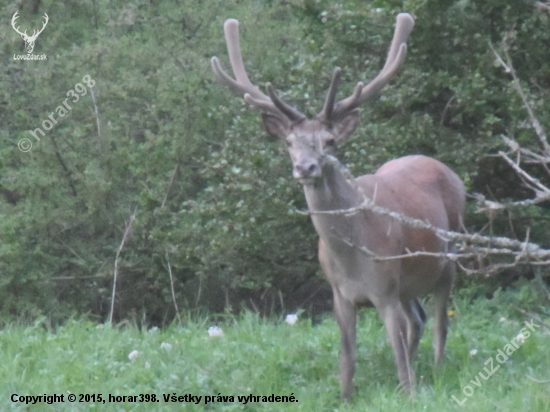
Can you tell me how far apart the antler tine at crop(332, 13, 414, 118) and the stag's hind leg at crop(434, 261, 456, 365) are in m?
1.41

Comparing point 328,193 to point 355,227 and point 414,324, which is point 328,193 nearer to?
point 355,227

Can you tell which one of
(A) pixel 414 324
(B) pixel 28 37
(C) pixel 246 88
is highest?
(B) pixel 28 37

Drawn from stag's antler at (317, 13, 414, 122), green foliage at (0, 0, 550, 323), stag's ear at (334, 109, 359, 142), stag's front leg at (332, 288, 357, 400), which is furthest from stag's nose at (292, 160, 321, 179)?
green foliage at (0, 0, 550, 323)

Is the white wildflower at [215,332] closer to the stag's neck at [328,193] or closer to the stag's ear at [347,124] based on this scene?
the stag's neck at [328,193]

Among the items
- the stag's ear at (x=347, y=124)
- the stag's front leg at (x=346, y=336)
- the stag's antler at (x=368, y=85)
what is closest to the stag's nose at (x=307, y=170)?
the stag's antler at (x=368, y=85)

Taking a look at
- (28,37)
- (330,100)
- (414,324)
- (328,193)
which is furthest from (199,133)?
(328,193)

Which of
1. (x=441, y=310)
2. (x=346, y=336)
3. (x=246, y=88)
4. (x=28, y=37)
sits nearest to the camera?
(x=346, y=336)

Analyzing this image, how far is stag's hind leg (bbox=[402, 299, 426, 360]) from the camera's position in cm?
740

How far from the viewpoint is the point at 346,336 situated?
22.1 ft

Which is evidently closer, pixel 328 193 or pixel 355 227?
pixel 328 193

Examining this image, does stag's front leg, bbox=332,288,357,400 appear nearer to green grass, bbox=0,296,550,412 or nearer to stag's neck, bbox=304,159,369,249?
green grass, bbox=0,296,550,412

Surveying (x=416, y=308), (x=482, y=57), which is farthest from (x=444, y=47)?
(x=416, y=308)

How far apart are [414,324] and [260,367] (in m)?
1.37

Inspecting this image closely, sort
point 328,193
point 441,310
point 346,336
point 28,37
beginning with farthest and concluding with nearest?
1. point 28,37
2. point 441,310
3. point 346,336
4. point 328,193
